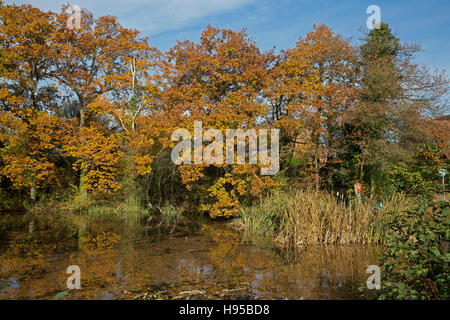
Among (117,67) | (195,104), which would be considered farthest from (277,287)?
(117,67)

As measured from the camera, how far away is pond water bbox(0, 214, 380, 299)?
4.99 metres

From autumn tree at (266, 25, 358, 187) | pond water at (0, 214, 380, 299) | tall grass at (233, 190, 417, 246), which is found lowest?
pond water at (0, 214, 380, 299)

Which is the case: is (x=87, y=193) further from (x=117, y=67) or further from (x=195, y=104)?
(x=195, y=104)

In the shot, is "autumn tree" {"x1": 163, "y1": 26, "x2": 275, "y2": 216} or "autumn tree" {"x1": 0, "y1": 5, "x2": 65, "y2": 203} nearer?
"autumn tree" {"x1": 163, "y1": 26, "x2": 275, "y2": 216}

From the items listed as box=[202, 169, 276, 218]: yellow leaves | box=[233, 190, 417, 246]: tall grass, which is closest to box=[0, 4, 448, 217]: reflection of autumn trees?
box=[202, 169, 276, 218]: yellow leaves

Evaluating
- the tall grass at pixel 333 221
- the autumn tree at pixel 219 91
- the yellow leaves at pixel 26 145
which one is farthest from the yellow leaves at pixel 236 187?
the yellow leaves at pixel 26 145

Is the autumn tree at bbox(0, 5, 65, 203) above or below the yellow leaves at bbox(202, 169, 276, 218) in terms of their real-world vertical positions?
above

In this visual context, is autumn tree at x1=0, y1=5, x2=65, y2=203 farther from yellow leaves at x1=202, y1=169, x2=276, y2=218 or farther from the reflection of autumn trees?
yellow leaves at x1=202, y1=169, x2=276, y2=218

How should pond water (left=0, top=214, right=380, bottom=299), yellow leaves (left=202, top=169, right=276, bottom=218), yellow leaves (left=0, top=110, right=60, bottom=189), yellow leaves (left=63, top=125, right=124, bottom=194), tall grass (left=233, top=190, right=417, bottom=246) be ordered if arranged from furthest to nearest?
yellow leaves (left=0, top=110, right=60, bottom=189)
yellow leaves (left=63, top=125, right=124, bottom=194)
yellow leaves (left=202, top=169, right=276, bottom=218)
tall grass (left=233, top=190, right=417, bottom=246)
pond water (left=0, top=214, right=380, bottom=299)

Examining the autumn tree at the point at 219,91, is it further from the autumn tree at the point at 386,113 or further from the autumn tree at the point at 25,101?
the autumn tree at the point at 25,101

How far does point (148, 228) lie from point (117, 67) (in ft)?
32.3

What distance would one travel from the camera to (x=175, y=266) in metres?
6.52

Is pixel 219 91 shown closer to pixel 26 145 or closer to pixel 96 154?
pixel 96 154

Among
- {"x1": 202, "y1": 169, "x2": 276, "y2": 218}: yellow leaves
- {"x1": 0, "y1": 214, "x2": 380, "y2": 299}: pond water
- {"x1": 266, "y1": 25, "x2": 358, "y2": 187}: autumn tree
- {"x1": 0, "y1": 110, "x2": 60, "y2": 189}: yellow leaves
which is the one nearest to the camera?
{"x1": 0, "y1": 214, "x2": 380, "y2": 299}: pond water
